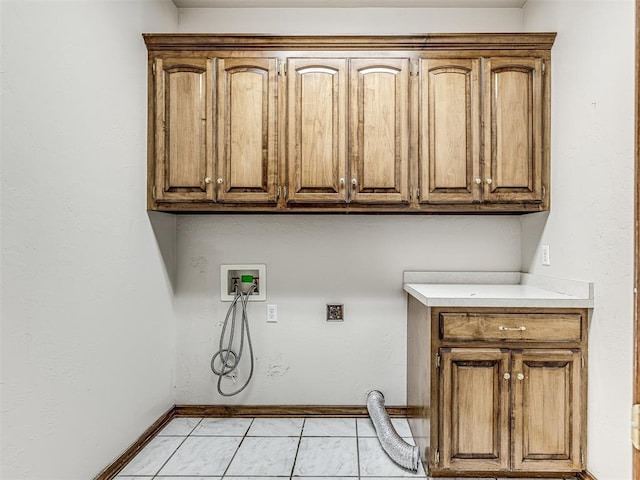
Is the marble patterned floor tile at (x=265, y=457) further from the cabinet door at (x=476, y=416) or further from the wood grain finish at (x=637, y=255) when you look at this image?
the wood grain finish at (x=637, y=255)

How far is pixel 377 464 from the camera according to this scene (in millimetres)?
2176

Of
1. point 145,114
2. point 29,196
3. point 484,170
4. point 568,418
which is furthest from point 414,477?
point 145,114

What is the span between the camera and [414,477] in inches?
80.7

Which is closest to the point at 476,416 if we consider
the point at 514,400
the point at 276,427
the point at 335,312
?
the point at 514,400

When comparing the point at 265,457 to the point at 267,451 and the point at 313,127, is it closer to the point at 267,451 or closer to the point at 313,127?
the point at 267,451

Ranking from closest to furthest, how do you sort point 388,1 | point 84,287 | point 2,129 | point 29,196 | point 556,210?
point 2,129
point 29,196
point 84,287
point 556,210
point 388,1

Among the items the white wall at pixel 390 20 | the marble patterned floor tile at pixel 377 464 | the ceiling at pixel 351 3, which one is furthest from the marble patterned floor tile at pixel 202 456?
Answer: the ceiling at pixel 351 3

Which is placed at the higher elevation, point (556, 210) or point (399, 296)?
point (556, 210)

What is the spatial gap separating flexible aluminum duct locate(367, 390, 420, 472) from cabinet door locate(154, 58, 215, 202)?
159 cm

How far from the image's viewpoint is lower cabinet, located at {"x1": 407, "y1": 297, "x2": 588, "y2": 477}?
2016 mm

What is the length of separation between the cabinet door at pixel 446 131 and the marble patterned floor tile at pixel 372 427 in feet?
4.55

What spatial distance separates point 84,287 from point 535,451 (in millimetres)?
2198

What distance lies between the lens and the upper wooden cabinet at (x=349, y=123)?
2.40m

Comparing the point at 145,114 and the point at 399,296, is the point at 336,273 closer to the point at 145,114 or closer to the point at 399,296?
the point at 399,296
